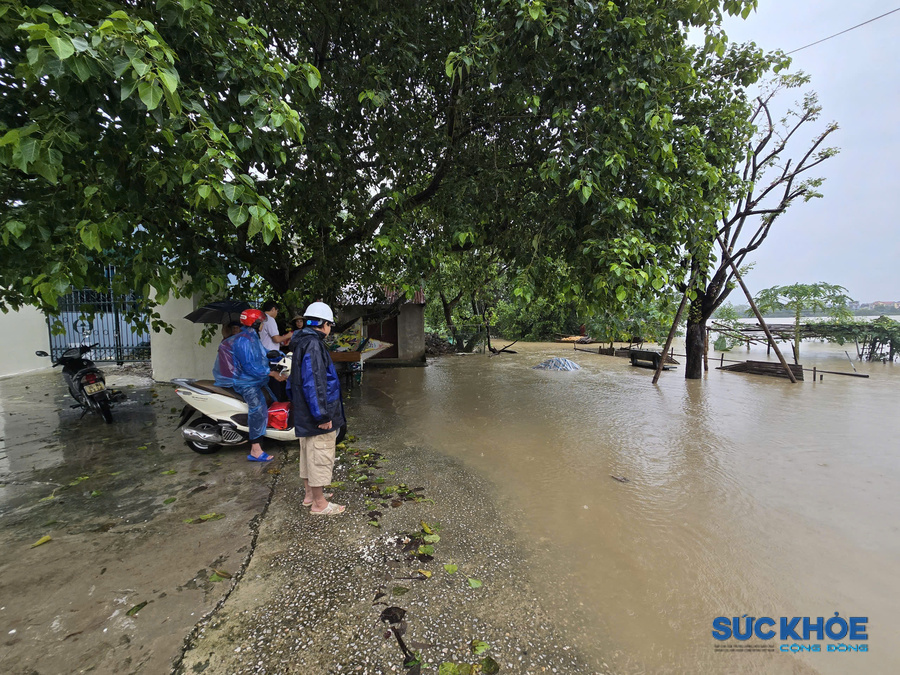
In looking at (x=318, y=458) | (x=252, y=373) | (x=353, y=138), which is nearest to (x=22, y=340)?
(x=252, y=373)

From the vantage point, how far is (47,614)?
2178 millimetres

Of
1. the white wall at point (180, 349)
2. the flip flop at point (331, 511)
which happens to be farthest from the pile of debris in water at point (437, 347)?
the flip flop at point (331, 511)

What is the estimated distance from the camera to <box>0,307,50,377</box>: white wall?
32.6 feet

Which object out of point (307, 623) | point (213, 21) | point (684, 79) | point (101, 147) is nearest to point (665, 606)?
point (307, 623)

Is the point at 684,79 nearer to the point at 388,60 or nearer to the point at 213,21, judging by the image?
the point at 388,60

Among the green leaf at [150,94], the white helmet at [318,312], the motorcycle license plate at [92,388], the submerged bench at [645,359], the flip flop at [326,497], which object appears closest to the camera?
the green leaf at [150,94]

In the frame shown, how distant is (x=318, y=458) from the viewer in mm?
3244

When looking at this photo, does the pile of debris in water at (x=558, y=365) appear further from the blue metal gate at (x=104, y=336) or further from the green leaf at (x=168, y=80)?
the blue metal gate at (x=104, y=336)

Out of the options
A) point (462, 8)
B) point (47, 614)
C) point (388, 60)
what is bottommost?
point (47, 614)

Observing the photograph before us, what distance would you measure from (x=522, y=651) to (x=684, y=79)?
6.34 m

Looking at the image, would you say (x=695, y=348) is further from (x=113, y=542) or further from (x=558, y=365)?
(x=113, y=542)

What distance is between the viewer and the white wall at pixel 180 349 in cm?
854

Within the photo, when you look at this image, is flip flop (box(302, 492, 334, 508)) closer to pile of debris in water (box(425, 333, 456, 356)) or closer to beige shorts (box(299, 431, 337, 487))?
beige shorts (box(299, 431, 337, 487))

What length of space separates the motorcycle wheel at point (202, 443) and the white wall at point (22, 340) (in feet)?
30.6
